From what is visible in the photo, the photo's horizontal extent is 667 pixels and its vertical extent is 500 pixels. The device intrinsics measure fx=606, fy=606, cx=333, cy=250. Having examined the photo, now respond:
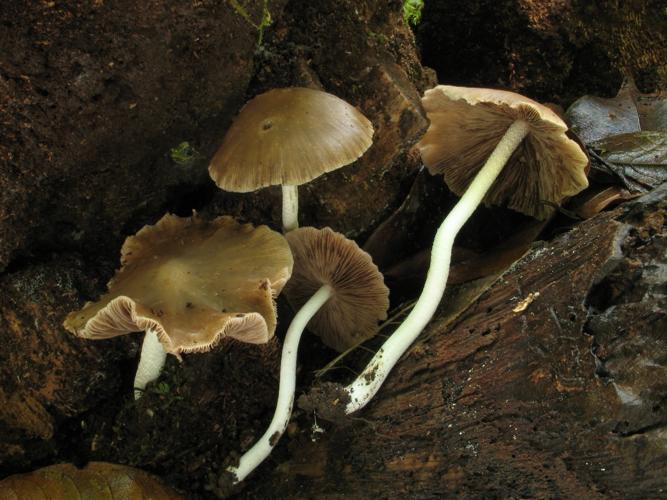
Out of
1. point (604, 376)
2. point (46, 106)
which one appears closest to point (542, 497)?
point (604, 376)

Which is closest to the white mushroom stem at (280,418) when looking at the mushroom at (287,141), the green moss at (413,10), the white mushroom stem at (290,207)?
the white mushroom stem at (290,207)

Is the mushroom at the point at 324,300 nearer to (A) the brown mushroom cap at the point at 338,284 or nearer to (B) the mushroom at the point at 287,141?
(A) the brown mushroom cap at the point at 338,284

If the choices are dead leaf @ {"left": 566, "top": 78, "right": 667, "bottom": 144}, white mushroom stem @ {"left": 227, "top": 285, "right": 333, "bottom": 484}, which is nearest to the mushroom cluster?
white mushroom stem @ {"left": 227, "top": 285, "right": 333, "bottom": 484}

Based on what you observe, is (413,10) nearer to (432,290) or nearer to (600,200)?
(600,200)

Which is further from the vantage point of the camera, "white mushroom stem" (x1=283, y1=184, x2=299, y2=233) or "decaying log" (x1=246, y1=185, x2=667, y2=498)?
"white mushroom stem" (x1=283, y1=184, x2=299, y2=233)

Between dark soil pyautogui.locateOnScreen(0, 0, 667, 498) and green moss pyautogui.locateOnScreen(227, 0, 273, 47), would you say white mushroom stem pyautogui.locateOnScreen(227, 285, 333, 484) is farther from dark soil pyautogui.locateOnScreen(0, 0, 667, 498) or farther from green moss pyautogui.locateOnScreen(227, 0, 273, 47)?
green moss pyautogui.locateOnScreen(227, 0, 273, 47)

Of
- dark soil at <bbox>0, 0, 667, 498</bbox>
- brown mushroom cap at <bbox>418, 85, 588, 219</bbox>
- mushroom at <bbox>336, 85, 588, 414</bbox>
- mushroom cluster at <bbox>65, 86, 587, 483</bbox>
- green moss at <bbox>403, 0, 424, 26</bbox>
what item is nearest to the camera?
dark soil at <bbox>0, 0, 667, 498</bbox>
